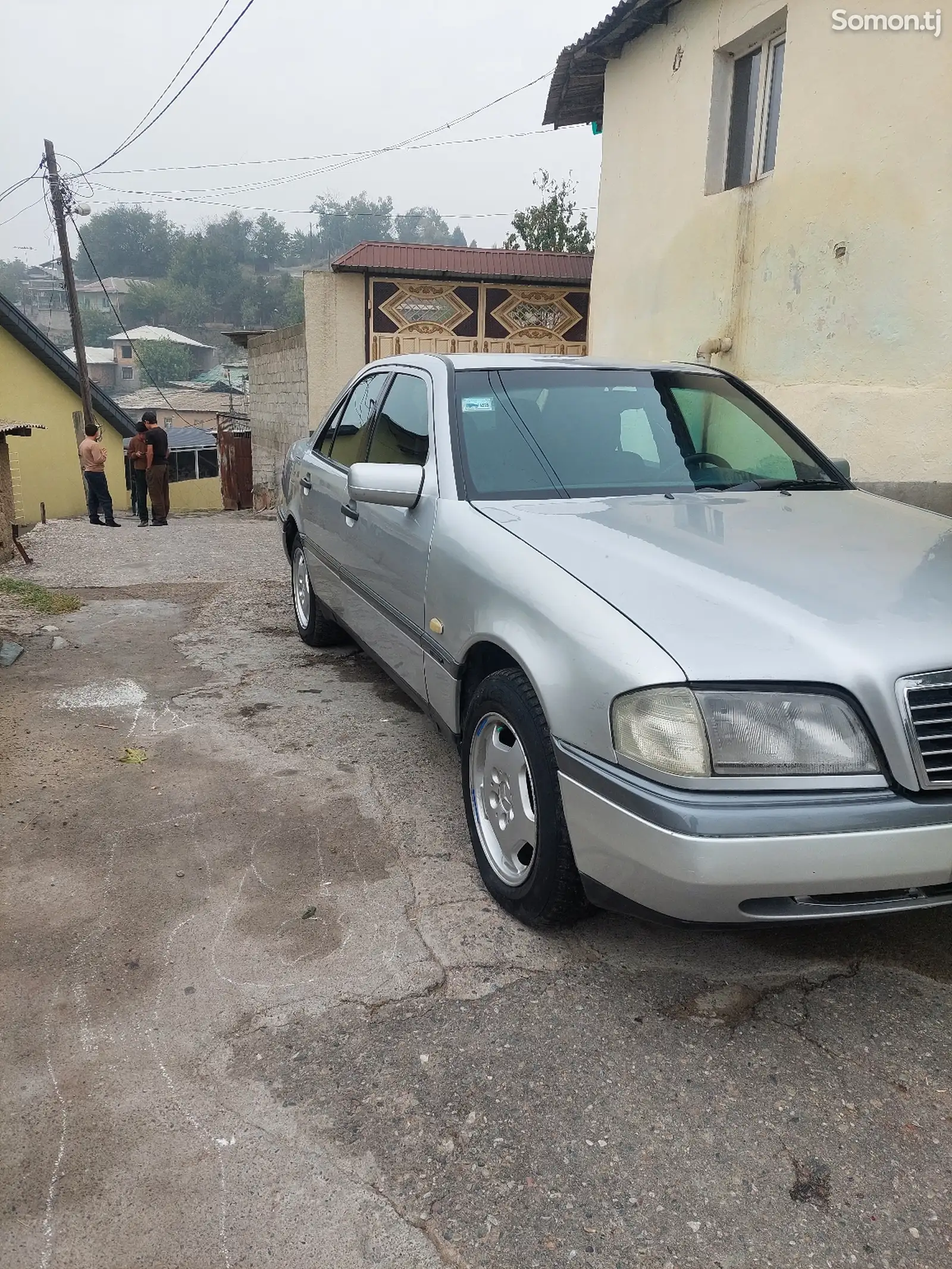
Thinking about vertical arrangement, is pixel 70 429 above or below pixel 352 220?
below

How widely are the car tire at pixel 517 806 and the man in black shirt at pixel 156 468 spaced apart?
43.5ft

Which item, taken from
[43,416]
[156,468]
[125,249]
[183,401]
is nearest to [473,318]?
[156,468]

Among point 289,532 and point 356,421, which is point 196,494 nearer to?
point 289,532

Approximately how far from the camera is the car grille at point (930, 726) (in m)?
2.11

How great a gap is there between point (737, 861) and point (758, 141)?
27.7 ft

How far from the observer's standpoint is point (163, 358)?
73875 mm

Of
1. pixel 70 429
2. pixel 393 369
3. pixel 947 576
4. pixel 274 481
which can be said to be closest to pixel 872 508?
pixel 947 576

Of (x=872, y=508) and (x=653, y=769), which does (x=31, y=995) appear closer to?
(x=653, y=769)

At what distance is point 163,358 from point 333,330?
213ft

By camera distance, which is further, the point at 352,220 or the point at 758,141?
the point at 352,220

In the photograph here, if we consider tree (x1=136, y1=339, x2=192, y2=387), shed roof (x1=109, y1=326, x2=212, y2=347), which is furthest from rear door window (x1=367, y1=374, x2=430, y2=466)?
shed roof (x1=109, y1=326, x2=212, y2=347)

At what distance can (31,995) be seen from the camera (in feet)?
8.18

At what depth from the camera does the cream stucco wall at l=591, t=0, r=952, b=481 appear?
22.3 ft

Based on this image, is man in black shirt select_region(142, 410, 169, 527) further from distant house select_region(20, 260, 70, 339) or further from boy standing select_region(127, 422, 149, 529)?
distant house select_region(20, 260, 70, 339)
